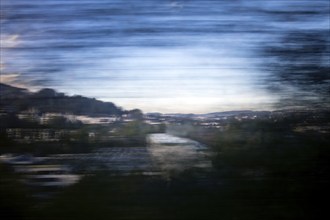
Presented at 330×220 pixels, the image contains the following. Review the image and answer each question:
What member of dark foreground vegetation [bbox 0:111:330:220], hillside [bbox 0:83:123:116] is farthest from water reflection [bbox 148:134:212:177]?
hillside [bbox 0:83:123:116]

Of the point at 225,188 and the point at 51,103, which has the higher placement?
the point at 51,103

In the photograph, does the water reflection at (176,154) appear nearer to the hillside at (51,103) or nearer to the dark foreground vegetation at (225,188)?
the dark foreground vegetation at (225,188)

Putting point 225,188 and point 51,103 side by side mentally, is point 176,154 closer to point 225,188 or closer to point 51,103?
point 225,188

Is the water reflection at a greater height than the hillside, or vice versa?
the hillside

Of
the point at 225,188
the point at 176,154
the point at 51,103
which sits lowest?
the point at 225,188

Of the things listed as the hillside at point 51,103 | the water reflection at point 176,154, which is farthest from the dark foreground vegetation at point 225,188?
the hillside at point 51,103

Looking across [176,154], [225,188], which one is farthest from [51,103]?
[225,188]

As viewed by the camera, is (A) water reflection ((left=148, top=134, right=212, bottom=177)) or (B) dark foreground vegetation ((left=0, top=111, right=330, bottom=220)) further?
(A) water reflection ((left=148, top=134, right=212, bottom=177))

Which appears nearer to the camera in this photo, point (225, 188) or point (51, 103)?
point (225, 188)

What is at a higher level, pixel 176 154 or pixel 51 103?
pixel 51 103

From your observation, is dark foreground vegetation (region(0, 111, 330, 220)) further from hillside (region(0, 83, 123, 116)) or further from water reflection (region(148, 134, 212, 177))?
hillside (region(0, 83, 123, 116))

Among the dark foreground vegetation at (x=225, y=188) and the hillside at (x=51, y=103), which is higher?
the hillside at (x=51, y=103)

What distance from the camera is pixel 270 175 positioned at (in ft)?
10.6

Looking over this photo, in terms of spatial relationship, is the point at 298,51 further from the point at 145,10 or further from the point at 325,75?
the point at 145,10
